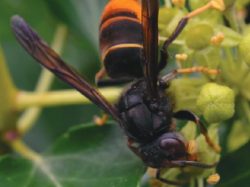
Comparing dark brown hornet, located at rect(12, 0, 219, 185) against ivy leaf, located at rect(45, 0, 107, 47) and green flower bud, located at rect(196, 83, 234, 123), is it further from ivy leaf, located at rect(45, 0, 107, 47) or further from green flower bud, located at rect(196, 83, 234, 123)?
ivy leaf, located at rect(45, 0, 107, 47)

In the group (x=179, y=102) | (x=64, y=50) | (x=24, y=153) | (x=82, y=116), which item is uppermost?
(x=179, y=102)

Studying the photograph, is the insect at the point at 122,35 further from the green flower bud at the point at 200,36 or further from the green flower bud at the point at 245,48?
the green flower bud at the point at 245,48

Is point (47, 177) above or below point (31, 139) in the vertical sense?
above

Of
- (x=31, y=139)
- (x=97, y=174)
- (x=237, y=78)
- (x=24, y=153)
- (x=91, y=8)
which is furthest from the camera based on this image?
(x=31, y=139)

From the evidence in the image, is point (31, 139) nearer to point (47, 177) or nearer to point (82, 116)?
point (82, 116)

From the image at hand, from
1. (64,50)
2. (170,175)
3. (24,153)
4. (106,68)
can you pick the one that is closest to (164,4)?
(106,68)

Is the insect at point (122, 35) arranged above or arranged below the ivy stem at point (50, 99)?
above

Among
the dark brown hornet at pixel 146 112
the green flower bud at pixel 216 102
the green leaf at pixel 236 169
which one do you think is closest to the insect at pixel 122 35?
the dark brown hornet at pixel 146 112
